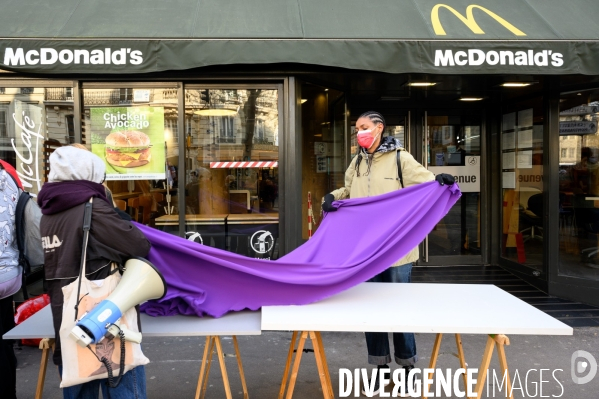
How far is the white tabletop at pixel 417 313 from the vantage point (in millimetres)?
3000

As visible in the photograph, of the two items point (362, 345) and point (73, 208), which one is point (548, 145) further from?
point (73, 208)

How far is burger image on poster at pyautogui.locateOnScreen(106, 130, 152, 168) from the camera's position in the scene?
618 centimetres

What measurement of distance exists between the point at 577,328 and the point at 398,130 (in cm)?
426

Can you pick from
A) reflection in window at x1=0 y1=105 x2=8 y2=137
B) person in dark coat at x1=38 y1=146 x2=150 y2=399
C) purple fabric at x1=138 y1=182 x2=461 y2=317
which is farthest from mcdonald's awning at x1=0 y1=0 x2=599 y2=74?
person in dark coat at x1=38 y1=146 x2=150 y2=399

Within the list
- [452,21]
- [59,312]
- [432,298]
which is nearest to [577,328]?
[432,298]

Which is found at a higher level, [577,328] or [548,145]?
[548,145]

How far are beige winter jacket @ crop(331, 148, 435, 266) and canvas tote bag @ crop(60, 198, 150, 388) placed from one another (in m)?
2.18

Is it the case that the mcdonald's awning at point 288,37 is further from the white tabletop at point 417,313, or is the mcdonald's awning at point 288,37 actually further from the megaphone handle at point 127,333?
the megaphone handle at point 127,333

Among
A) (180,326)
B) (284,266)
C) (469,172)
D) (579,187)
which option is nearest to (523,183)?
(579,187)

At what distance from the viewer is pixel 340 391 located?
4.19 metres

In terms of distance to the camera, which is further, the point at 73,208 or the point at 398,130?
the point at 398,130

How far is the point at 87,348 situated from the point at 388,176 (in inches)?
99.5

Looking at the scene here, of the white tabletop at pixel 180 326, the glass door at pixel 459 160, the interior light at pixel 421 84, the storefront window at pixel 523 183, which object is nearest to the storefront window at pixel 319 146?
the interior light at pixel 421 84

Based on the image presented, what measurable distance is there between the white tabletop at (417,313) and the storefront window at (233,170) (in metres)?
2.73
